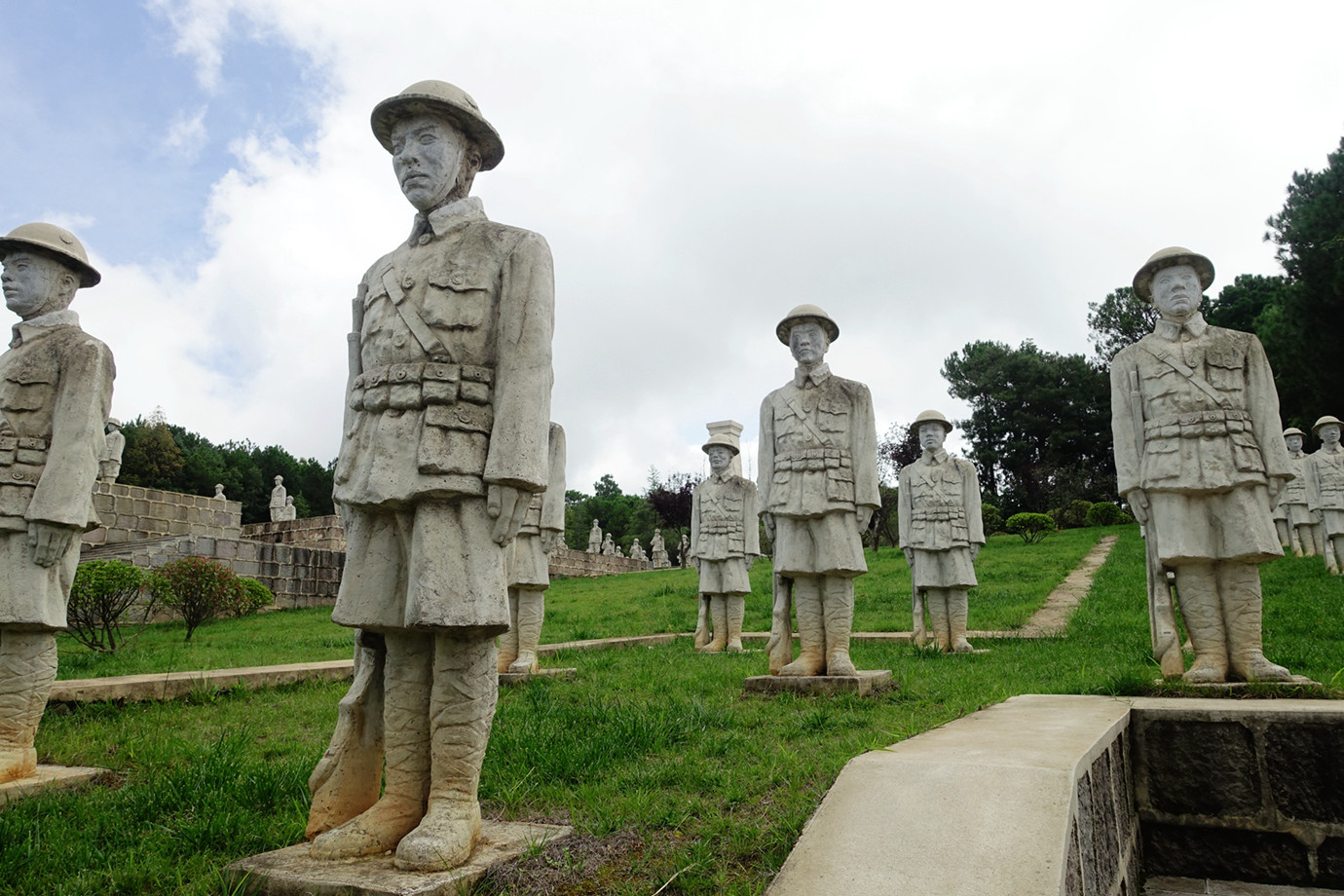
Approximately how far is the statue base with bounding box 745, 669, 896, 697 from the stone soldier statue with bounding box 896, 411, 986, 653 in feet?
12.9

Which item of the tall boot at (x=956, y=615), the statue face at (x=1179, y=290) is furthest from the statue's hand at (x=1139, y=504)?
the tall boot at (x=956, y=615)

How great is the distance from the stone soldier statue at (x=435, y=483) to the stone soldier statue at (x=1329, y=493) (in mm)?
17255

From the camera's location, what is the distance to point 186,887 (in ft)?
9.38

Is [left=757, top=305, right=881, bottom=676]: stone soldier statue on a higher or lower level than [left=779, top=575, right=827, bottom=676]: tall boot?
higher

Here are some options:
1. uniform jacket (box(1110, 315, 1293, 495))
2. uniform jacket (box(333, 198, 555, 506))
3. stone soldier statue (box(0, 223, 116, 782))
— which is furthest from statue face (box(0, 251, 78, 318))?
uniform jacket (box(1110, 315, 1293, 495))

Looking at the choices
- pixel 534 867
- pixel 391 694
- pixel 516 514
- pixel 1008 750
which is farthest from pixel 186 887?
pixel 1008 750

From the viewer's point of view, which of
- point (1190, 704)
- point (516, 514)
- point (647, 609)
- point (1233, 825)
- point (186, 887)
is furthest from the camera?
point (647, 609)

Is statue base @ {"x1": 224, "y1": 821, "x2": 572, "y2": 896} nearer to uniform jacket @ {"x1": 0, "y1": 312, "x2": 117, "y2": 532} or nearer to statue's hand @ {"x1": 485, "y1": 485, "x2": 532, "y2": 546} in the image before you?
statue's hand @ {"x1": 485, "y1": 485, "x2": 532, "y2": 546}

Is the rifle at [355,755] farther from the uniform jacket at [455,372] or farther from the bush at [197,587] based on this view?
the bush at [197,587]

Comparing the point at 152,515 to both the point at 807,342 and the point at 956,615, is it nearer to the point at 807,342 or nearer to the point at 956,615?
the point at 956,615

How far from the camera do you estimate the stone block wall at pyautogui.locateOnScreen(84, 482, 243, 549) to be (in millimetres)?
23391

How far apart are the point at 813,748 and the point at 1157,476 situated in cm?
322

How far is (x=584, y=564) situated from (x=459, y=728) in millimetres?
34728

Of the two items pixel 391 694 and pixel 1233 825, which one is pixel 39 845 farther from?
pixel 1233 825
